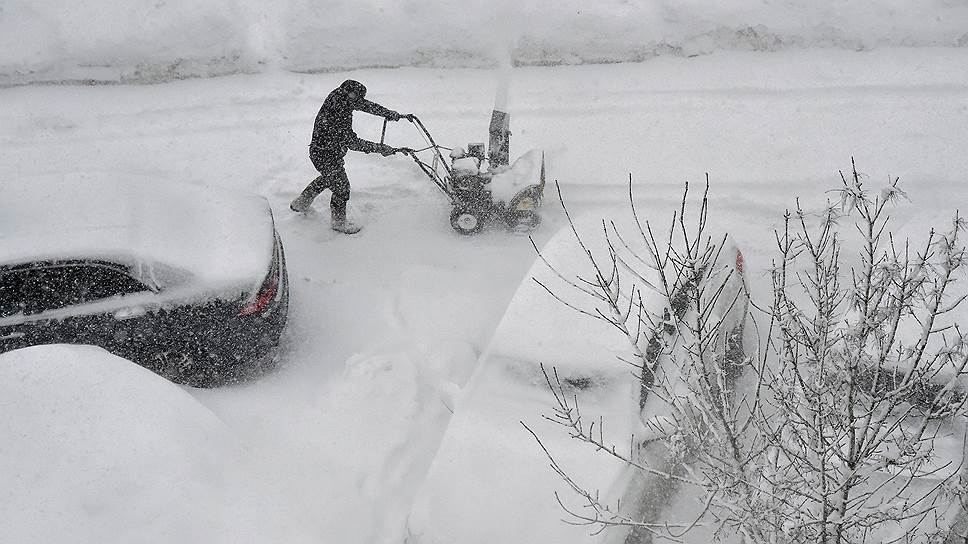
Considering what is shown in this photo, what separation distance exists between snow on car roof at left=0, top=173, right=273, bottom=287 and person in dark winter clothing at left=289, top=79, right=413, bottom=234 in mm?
1189

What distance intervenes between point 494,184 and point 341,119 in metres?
1.70

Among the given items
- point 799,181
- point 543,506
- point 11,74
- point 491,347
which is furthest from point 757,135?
point 11,74

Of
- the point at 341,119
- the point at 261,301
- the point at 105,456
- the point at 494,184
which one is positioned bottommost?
the point at 105,456

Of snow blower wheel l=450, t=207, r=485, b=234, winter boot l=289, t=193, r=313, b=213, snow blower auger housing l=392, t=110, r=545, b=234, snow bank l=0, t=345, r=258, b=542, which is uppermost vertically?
snow blower auger housing l=392, t=110, r=545, b=234

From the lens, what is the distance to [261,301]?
6.50 m

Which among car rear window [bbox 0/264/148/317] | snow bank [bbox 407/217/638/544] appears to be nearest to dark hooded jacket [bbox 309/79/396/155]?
car rear window [bbox 0/264/148/317]

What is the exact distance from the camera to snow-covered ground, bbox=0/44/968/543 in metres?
5.95

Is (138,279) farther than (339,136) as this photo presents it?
No

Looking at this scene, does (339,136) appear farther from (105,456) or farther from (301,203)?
(105,456)

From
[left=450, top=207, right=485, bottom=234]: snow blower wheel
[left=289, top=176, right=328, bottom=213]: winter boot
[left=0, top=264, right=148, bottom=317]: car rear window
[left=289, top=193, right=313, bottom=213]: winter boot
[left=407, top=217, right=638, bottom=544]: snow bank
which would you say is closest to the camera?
[left=407, top=217, right=638, bottom=544]: snow bank

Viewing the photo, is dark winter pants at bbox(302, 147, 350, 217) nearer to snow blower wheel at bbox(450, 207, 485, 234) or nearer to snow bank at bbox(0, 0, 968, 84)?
snow blower wheel at bbox(450, 207, 485, 234)

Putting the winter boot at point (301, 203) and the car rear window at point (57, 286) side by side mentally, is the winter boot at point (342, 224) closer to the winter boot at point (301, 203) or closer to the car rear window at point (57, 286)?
the winter boot at point (301, 203)

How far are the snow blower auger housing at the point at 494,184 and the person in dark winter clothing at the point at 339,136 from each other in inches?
17.9

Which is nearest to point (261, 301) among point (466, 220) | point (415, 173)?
point (466, 220)
